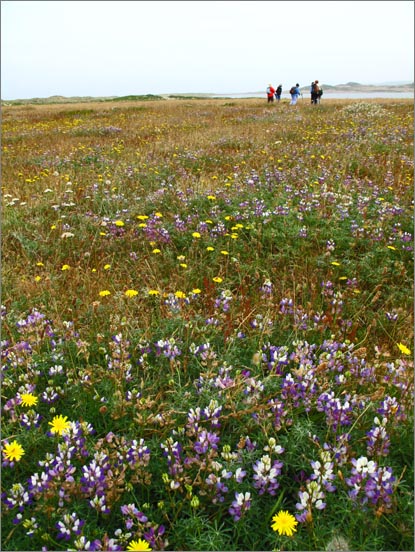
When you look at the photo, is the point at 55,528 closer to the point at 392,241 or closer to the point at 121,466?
the point at 121,466

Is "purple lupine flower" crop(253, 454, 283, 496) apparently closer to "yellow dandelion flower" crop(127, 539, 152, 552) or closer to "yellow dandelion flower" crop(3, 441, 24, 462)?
"yellow dandelion flower" crop(127, 539, 152, 552)

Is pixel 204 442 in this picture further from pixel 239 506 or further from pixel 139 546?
pixel 139 546

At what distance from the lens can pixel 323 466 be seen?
6.18 feet

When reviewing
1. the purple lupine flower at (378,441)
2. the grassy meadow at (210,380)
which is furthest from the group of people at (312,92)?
the purple lupine flower at (378,441)

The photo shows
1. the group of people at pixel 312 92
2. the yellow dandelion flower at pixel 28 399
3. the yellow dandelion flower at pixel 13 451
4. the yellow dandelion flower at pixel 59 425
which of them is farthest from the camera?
the group of people at pixel 312 92

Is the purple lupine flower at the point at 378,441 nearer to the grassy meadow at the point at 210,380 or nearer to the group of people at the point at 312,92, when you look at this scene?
the grassy meadow at the point at 210,380

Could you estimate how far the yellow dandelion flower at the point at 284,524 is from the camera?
1.63 metres

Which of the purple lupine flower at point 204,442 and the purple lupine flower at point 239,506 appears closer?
the purple lupine flower at point 239,506

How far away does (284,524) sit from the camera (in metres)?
1.65

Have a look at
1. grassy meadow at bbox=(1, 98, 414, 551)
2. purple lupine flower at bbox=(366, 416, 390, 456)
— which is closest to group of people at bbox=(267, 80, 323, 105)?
grassy meadow at bbox=(1, 98, 414, 551)

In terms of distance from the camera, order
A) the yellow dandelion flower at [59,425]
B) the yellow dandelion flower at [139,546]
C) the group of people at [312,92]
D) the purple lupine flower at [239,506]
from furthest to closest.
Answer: the group of people at [312,92]
the yellow dandelion flower at [59,425]
the purple lupine flower at [239,506]
the yellow dandelion flower at [139,546]

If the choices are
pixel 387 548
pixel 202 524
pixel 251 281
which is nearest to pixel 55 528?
pixel 202 524

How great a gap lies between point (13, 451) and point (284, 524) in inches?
52.4

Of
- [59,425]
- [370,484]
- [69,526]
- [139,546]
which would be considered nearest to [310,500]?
[370,484]
